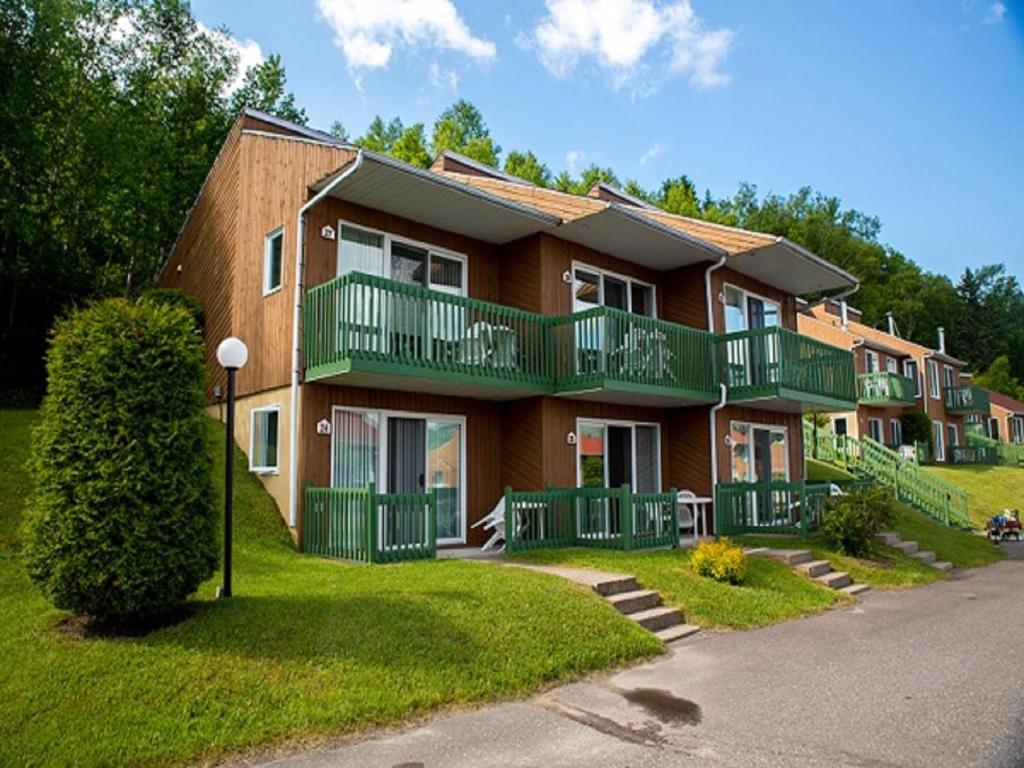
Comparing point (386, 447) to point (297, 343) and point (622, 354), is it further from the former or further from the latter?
point (622, 354)

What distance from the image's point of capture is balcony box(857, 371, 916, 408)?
34.7 m

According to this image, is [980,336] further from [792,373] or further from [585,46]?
[585,46]

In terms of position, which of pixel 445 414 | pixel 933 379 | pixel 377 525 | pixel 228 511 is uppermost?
pixel 933 379

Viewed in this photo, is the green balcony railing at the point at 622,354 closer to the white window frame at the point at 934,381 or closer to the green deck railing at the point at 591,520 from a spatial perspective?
the green deck railing at the point at 591,520

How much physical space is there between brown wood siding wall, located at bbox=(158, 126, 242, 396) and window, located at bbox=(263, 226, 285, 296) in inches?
80.9

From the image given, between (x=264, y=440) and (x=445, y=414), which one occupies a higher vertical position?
(x=445, y=414)

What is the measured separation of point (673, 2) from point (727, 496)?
412 inches

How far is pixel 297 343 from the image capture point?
12.0 meters

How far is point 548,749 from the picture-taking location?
5.11m

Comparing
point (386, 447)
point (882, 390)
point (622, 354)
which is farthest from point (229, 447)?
point (882, 390)

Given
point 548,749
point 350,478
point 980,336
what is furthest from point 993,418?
point 548,749

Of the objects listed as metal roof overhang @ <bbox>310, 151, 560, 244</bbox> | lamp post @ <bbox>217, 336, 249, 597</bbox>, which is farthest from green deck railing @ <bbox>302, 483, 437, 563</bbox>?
metal roof overhang @ <bbox>310, 151, 560, 244</bbox>

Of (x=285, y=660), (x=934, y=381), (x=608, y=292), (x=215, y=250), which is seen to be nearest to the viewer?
(x=285, y=660)

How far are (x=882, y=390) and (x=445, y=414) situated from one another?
28549mm
